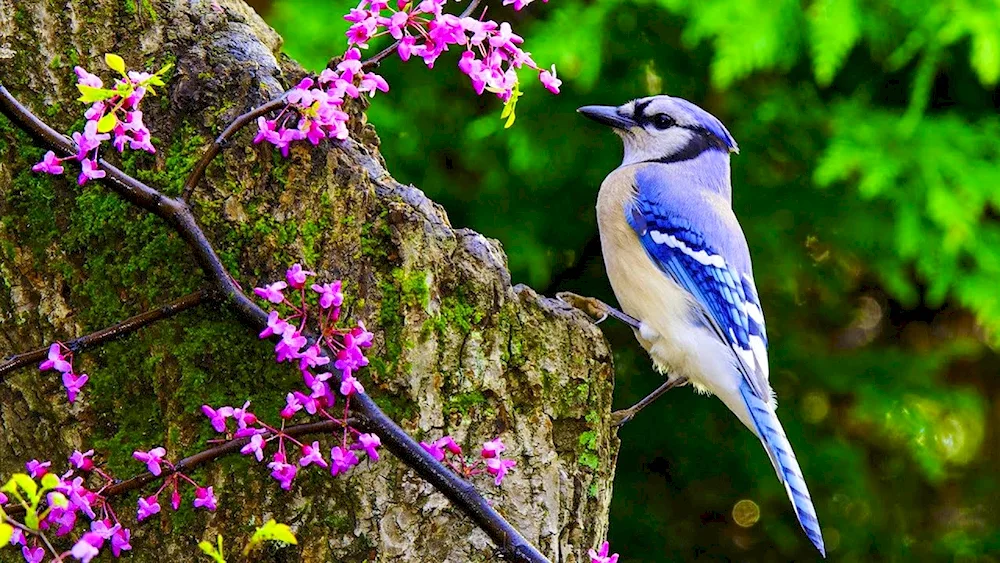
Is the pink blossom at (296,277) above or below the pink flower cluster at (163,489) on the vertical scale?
above

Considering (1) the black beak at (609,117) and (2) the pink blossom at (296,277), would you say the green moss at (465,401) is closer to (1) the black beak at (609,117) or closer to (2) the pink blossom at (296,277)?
(2) the pink blossom at (296,277)

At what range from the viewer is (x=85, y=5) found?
5.95 feet

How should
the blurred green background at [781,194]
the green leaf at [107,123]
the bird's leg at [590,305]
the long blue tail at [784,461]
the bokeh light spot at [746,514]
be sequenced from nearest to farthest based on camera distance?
the green leaf at [107,123]
the long blue tail at [784,461]
the bird's leg at [590,305]
the blurred green background at [781,194]
the bokeh light spot at [746,514]

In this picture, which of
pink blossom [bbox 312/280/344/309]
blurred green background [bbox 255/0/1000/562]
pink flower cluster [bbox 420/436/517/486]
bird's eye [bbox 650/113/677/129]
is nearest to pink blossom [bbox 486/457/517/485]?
pink flower cluster [bbox 420/436/517/486]

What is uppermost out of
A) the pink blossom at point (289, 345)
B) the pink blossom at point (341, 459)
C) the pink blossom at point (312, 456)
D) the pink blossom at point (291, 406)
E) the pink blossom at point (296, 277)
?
the pink blossom at point (296, 277)

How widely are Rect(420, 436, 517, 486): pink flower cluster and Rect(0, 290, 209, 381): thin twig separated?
0.41m

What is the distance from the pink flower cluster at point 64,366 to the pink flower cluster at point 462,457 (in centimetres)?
51

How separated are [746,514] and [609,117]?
155cm

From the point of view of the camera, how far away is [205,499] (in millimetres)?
1589

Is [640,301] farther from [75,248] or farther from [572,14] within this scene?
[75,248]

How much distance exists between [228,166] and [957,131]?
2.13 meters

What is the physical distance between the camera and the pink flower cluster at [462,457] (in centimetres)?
168

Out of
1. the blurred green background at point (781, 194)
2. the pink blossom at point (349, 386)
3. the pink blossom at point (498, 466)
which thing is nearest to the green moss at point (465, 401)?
the pink blossom at point (498, 466)

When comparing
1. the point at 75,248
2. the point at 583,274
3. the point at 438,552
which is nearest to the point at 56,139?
the point at 75,248
